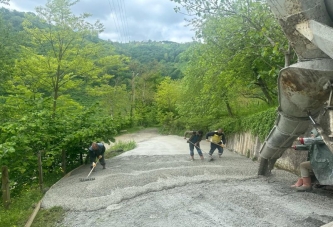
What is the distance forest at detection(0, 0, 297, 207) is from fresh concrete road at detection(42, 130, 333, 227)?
6.96ft

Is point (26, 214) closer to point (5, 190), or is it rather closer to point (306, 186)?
point (5, 190)

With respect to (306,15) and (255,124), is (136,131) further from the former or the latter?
(306,15)

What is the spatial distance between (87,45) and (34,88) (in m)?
3.94

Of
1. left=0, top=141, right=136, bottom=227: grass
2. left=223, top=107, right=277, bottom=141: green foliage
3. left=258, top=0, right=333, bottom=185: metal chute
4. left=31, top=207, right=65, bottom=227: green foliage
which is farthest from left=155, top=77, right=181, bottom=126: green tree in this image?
left=258, top=0, right=333, bottom=185: metal chute

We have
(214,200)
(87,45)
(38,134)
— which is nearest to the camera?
(214,200)

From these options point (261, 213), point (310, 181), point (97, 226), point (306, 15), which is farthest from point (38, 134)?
point (306, 15)

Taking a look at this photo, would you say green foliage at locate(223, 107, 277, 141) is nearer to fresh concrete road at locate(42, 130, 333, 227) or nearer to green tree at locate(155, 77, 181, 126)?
fresh concrete road at locate(42, 130, 333, 227)

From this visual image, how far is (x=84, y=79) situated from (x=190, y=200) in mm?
14848

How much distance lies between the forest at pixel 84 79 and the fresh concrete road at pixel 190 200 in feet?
6.96

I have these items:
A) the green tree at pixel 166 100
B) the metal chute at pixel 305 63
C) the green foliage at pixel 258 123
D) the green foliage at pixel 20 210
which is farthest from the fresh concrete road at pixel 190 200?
the green tree at pixel 166 100

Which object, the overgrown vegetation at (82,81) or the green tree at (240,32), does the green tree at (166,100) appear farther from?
the green tree at (240,32)

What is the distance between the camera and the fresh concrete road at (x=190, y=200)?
588cm

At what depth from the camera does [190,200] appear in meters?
7.14

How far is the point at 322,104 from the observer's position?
472cm
